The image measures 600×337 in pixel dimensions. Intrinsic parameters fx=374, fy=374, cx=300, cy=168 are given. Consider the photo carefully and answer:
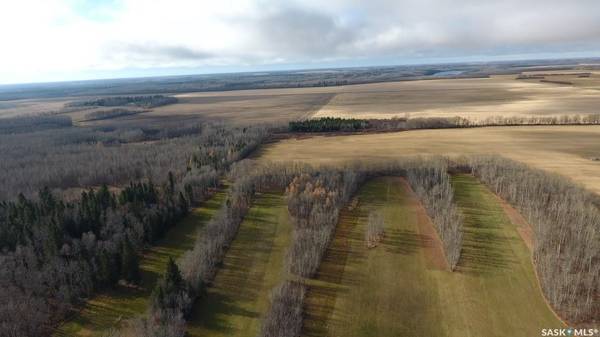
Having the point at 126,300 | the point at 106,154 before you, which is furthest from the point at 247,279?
the point at 106,154

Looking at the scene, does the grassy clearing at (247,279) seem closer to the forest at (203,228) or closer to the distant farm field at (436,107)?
the forest at (203,228)

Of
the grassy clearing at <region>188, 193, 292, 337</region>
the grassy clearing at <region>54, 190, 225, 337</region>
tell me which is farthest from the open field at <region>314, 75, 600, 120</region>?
the grassy clearing at <region>54, 190, 225, 337</region>

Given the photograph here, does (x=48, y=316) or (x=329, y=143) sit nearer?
(x=48, y=316)

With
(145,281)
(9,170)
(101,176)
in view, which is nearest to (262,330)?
(145,281)

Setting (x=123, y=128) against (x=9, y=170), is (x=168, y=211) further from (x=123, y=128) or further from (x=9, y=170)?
(x=123, y=128)

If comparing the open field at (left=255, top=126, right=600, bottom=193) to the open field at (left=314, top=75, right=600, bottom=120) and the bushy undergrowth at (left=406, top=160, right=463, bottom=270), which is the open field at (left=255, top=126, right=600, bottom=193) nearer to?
the bushy undergrowth at (left=406, top=160, right=463, bottom=270)

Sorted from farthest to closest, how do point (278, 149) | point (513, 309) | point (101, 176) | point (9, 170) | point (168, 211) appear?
point (278, 149) → point (9, 170) → point (101, 176) → point (168, 211) → point (513, 309)
